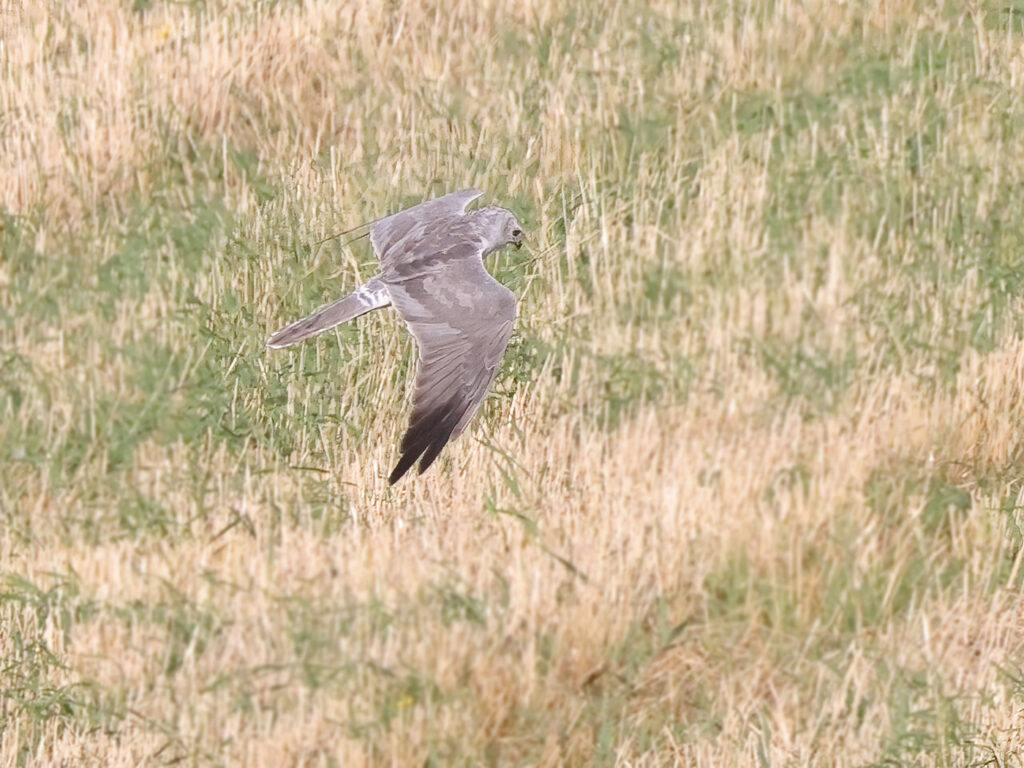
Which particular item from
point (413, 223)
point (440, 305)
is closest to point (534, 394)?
point (440, 305)

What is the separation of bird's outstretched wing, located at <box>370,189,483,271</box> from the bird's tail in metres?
0.21

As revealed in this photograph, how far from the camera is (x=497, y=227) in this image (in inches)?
236

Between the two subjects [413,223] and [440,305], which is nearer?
[440,305]

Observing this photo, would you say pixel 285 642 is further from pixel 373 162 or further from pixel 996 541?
pixel 373 162

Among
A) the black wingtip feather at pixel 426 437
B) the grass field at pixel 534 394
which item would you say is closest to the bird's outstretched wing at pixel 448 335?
the black wingtip feather at pixel 426 437

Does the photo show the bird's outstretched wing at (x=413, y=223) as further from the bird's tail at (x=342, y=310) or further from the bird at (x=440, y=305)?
the bird's tail at (x=342, y=310)

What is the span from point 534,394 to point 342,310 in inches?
23.6

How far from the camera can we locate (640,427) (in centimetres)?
578

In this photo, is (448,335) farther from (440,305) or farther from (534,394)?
(534,394)

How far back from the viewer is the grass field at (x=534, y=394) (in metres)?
4.75

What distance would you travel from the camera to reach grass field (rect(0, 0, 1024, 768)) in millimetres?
4750

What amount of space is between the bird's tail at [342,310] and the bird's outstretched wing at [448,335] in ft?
0.13

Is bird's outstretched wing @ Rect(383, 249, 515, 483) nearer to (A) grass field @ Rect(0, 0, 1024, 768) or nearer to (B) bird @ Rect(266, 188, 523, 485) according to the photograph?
(B) bird @ Rect(266, 188, 523, 485)

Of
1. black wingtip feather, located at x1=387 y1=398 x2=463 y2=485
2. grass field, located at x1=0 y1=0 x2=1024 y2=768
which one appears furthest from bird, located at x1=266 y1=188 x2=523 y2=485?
grass field, located at x1=0 y1=0 x2=1024 y2=768
